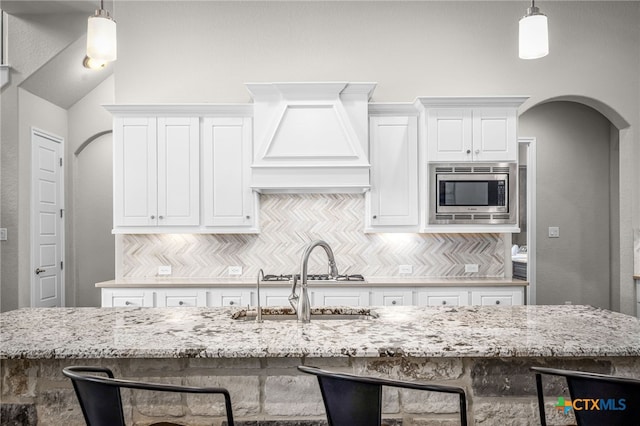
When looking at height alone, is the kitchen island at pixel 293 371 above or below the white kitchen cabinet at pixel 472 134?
below

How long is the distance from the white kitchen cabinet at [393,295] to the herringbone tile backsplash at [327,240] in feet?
1.76

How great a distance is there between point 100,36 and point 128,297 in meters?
2.32

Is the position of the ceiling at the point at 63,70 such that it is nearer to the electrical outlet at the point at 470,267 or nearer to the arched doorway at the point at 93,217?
the arched doorway at the point at 93,217

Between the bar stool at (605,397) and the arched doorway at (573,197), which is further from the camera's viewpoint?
the arched doorway at (573,197)

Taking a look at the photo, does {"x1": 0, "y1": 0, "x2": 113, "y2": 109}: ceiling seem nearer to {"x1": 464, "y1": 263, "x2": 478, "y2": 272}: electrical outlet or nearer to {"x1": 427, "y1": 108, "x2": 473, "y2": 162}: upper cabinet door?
{"x1": 427, "y1": 108, "x2": 473, "y2": 162}: upper cabinet door

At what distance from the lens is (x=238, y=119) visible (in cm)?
413

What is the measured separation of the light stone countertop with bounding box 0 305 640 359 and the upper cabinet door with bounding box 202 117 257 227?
1.93 metres

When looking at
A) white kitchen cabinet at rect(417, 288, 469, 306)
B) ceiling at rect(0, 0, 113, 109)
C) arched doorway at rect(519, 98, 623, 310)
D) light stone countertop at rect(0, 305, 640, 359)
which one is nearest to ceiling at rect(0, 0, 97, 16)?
ceiling at rect(0, 0, 113, 109)

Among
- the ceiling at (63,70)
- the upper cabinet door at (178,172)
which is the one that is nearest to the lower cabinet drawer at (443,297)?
the upper cabinet door at (178,172)

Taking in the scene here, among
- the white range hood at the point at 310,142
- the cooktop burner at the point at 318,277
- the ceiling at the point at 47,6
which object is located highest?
the ceiling at the point at 47,6

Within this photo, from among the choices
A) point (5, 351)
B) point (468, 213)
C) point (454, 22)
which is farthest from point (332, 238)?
point (5, 351)

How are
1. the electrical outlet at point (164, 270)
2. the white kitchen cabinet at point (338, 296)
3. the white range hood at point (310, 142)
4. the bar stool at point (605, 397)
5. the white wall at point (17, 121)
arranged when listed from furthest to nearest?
1. the white wall at point (17, 121)
2. the electrical outlet at point (164, 270)
3. the white range hood at point (310, 142)
4. the white kitchen cabinet at point (338, 296)
5. the bar stool at point (605, 397)

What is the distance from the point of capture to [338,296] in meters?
3.88

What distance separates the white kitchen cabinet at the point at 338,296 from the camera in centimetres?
388
